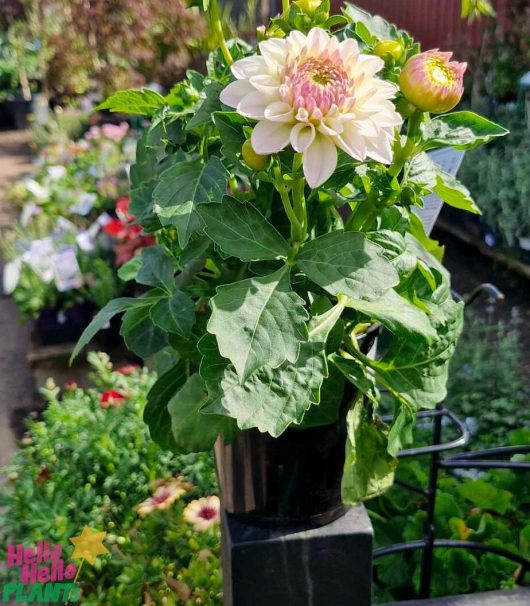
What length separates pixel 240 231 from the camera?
2.71 ft

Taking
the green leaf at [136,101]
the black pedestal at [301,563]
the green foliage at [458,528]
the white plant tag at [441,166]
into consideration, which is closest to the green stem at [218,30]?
the green leaf at [136,101]

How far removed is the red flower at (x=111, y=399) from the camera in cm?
226

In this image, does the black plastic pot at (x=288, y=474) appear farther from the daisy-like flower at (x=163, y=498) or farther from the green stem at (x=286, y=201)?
the daisy-like flower at (x=163, y=498)

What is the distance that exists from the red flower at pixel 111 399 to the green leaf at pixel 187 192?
4.85 feet

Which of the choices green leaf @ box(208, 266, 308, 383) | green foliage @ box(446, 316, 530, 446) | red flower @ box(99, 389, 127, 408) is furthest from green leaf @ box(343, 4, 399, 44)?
green foliage @ box(446, 316, 530, 446)

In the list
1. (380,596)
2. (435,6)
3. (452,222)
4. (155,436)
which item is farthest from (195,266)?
(435,6)

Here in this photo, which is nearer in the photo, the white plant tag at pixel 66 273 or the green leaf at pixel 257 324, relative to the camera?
the green leaf at pixel 257 324

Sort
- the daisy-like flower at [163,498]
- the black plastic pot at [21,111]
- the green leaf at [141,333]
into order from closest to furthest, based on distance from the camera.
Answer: the green leaf at [141,333]
the daisy-like flower at [163,498]
the black plastic pot at [21,111]

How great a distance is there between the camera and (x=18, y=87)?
35.9 ft

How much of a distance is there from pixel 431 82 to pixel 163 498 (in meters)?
1.44

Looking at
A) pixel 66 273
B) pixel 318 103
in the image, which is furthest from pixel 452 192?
pixel 66 273

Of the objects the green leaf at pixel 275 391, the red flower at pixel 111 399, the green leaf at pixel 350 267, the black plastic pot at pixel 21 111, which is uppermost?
the black plastic pot at pixel 21 111

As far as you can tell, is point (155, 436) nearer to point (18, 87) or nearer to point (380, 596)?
point (380, 596)

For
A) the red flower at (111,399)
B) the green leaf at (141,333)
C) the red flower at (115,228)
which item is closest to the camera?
the green leaf at (141,333)
